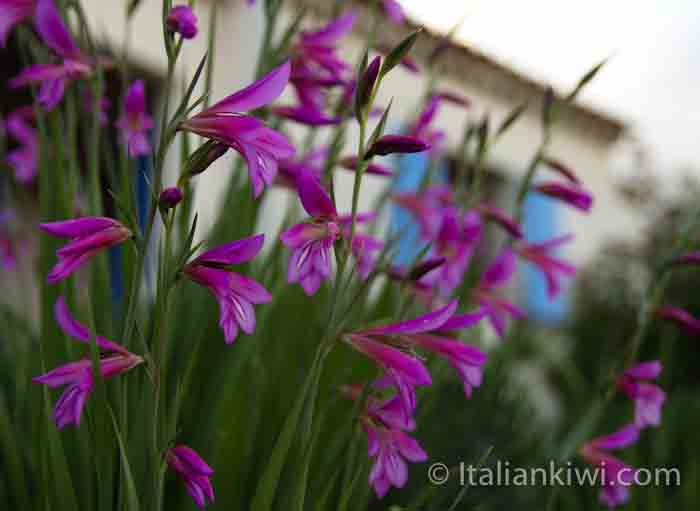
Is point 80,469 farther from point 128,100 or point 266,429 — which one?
point 128,100

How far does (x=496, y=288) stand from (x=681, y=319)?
303 mm

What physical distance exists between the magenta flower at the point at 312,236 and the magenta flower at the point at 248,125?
43mm

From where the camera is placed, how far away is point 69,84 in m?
1.18

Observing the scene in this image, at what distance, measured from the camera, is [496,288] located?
1411 millimetres

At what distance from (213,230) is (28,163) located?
1.62 feet

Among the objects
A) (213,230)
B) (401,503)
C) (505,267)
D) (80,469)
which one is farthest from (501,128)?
(80,469)

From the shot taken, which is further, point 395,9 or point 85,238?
point 395,9

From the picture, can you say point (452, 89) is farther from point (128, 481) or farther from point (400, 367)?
point (128, 481)

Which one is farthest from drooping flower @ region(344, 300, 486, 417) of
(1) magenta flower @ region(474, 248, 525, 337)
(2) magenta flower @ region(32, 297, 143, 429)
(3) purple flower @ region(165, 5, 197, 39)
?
(1) magenta flower @ region(474, 248, 525, 337)

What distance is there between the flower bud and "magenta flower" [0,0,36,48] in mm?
555

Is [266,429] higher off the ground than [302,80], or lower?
lower

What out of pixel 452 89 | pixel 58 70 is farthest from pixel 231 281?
pixel 452 89

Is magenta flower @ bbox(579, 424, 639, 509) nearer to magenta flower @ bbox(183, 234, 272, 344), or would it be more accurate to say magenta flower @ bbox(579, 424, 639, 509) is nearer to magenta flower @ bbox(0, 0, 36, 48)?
magenta flower @ bbox(183, 234, 272, 344)

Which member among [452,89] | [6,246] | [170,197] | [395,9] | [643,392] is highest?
[452,89]
